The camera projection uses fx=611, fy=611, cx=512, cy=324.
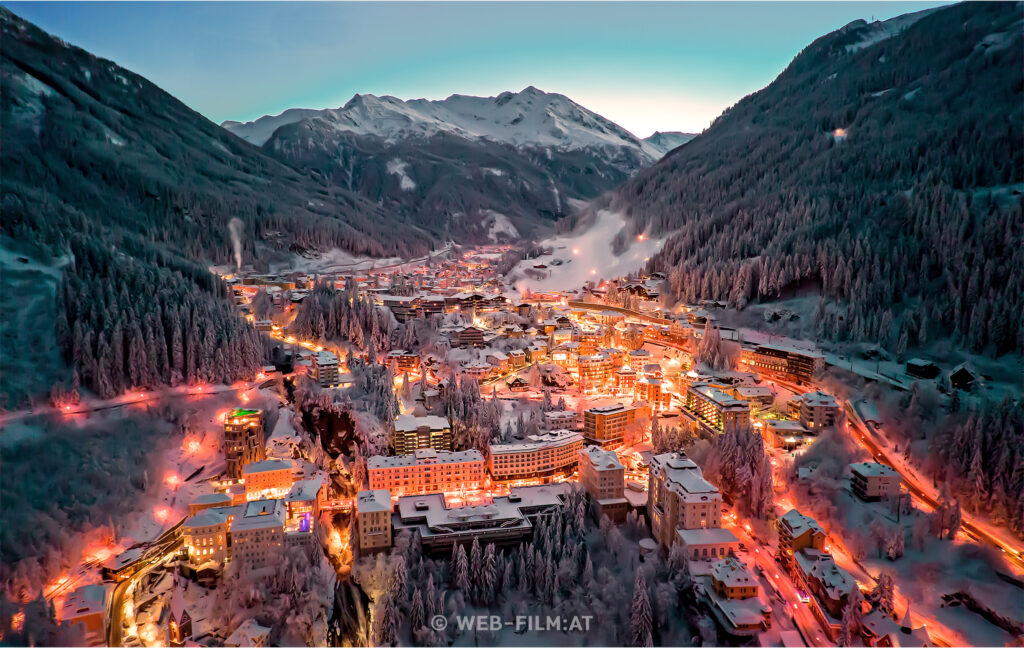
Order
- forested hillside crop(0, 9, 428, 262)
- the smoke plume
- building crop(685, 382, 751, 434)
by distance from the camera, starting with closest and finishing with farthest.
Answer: building crop(685, 382, 751, 434), forested hillside crop(0, 9, 428, 262), the smoke plume

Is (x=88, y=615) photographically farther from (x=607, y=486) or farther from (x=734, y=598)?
(x=734, y=598)

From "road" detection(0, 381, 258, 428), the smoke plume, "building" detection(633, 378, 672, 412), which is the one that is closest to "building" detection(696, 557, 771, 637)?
"building" detection(633, 378, 672, 412)

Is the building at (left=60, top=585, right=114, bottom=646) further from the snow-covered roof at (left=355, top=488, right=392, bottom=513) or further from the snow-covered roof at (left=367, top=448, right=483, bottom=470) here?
the snow-covered roof at (left=367, top=448, right=483, bottom=470)

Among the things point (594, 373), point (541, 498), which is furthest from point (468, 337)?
point (541, 498)

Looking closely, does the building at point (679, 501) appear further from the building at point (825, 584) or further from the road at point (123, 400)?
the road at point (123, 400)

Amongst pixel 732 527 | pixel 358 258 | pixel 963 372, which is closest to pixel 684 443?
pixel 732 527

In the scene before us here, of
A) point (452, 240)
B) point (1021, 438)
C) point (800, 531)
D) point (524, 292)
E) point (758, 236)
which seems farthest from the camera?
point (452, 240)

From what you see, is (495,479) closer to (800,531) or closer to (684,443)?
(684,443)
